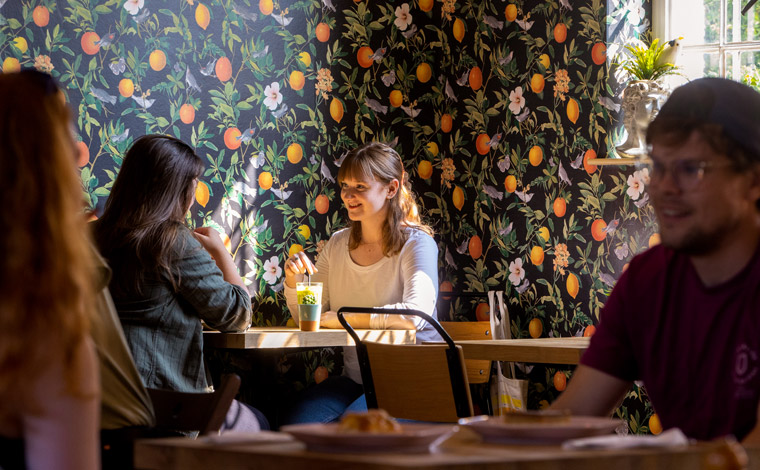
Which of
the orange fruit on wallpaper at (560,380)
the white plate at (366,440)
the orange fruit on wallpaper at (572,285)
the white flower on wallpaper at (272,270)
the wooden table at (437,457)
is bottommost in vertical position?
the orange fruit on wallpaper at (560,380)

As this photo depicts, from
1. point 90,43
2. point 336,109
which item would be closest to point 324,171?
point 336,109

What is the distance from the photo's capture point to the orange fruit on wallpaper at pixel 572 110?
4094 millimetres

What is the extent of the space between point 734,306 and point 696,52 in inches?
109

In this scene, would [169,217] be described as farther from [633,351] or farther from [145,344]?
[633,351]

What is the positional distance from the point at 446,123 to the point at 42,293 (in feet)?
12.5

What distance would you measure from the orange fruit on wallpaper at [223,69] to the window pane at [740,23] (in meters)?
2.11

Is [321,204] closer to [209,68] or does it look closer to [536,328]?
[209,68]

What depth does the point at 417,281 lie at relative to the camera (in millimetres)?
3709

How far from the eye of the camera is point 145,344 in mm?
2781

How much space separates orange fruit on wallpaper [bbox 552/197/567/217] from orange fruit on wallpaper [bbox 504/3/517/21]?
2.93 ft

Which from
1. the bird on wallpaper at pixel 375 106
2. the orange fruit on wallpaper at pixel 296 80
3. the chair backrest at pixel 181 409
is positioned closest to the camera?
the chair backrest at pixel 181 409

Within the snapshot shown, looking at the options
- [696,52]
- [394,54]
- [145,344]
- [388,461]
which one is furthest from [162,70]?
[388,461]

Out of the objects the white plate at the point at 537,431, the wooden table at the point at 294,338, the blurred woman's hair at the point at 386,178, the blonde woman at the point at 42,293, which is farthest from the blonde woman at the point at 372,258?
the blonde woman at the point at 42,293

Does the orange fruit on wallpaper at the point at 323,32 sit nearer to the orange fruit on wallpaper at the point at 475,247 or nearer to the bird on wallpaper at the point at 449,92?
the bird on wallpaper at the point at 449,92
